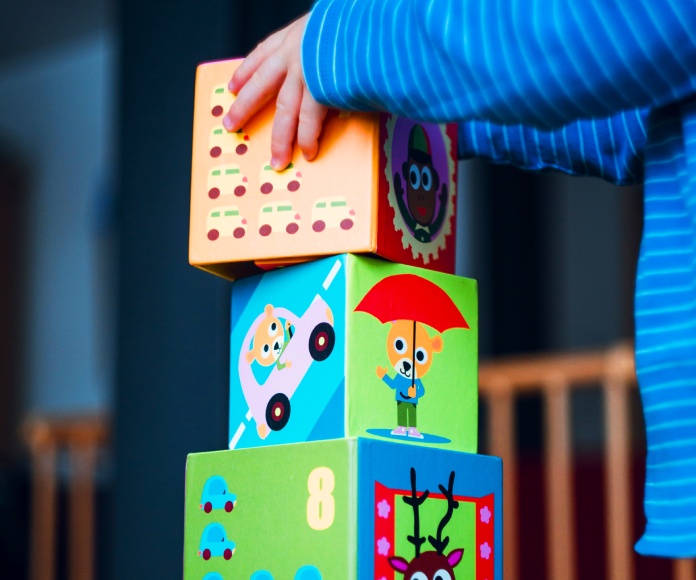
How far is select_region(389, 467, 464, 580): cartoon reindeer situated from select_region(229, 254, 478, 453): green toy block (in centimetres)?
5

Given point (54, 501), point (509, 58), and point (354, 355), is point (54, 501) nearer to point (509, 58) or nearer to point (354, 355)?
point (354, 355)

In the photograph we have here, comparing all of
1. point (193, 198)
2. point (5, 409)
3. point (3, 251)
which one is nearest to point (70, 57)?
point (3, 251)

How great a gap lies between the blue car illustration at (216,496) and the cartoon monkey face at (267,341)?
115 mm

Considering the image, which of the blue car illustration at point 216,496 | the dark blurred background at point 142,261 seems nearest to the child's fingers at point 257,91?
the blue car illustration at point 216,496

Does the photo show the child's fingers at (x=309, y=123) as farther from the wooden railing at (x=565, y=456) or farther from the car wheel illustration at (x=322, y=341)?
the wooden railing at (x=565, y=456)

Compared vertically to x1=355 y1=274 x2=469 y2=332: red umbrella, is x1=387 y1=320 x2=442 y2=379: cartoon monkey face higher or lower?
lower

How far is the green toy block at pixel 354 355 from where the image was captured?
90 cm

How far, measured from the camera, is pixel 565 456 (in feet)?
7.12

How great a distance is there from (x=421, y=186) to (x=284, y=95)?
0.53 ft

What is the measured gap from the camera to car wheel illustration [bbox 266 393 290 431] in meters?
0.94

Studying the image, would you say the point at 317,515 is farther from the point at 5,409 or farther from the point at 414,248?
the point at 5,409

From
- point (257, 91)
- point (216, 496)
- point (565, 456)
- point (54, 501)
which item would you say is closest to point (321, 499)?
point (216, 496)

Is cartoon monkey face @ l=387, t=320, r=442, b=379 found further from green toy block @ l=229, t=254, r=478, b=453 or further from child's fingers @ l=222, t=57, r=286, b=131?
child's fingers @ l=222, t=57, r=286, b=131

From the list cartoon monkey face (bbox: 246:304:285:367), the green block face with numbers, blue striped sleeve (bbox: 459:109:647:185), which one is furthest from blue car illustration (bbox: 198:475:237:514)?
blue striped sleeve (bbox: 459:109:647:185)
